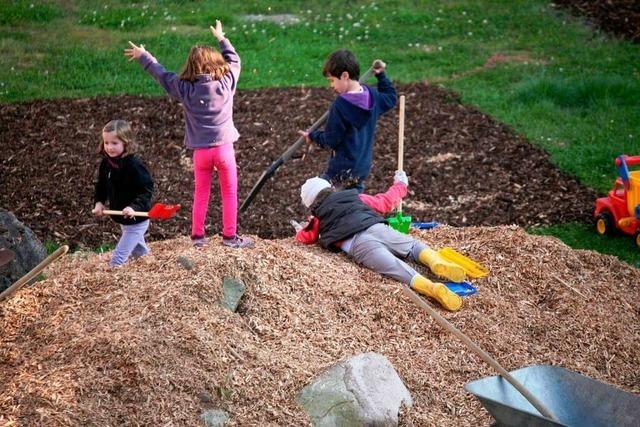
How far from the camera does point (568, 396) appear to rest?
5.65 m

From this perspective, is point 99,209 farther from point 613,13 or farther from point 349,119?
point 613,13

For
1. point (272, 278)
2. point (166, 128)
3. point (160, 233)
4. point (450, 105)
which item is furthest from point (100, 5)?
point (272, 278)

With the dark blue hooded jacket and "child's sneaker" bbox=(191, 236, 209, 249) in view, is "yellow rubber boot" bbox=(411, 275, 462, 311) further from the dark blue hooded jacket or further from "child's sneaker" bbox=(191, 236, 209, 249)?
"child's sneaker" bbox=(191, 236, 209, 249)

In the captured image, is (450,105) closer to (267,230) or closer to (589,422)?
(267,230)

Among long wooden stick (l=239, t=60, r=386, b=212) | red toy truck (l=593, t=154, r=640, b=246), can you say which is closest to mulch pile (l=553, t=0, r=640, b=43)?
red toy truck (l=593, t=154, r=640, b=246)

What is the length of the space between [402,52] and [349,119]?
6715 mm

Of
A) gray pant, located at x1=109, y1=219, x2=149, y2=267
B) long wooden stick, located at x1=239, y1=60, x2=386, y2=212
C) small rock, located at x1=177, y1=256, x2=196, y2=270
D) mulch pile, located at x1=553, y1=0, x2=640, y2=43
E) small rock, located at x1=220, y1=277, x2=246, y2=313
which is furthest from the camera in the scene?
mulch pile, located at x1=553, y1=0, x2=640, y2=43

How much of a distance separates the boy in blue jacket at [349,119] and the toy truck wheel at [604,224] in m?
2.26

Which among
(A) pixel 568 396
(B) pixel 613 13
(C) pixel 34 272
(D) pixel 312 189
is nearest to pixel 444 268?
(D) pixel 312 189

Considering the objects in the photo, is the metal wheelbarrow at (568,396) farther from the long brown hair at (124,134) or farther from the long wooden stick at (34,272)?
the long brown hair at (124,134)

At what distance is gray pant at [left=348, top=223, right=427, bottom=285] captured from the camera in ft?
23.3

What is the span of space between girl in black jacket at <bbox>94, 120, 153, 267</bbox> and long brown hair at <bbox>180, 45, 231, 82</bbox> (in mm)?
546

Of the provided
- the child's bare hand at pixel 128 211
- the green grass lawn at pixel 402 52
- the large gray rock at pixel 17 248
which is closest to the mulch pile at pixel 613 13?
the green grass lawn at pixel 402 52

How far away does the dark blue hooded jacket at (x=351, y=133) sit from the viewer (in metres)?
7.86
